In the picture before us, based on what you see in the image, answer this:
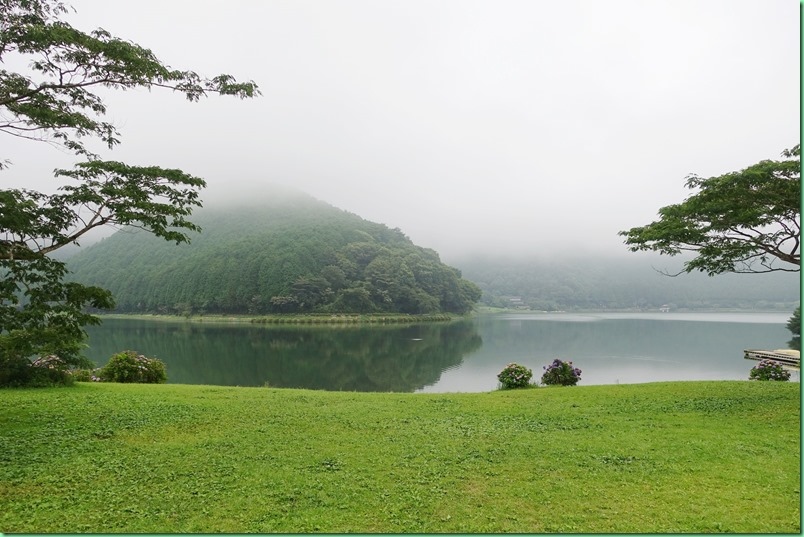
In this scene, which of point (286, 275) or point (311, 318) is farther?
point (286, 275)

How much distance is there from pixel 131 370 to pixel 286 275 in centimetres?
7878

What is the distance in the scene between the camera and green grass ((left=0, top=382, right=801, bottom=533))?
5055 millimetres

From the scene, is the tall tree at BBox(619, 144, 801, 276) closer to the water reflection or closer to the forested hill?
the water reflection

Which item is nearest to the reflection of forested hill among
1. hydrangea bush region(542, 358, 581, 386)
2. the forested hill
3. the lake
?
the forested hill

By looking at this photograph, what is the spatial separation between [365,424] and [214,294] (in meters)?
92.7

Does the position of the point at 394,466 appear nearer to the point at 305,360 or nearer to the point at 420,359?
the point at 305,360

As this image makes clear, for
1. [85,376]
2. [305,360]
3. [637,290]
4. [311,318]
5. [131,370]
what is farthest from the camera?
[637,290]

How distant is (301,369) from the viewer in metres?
29.7

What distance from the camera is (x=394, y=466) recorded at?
6.68 meters

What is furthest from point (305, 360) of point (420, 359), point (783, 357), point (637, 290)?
point (637, 290)

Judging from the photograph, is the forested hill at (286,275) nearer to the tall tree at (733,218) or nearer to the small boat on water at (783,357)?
the small boat on water at (783,357)

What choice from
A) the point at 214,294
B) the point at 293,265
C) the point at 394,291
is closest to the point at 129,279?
the point at 214,294

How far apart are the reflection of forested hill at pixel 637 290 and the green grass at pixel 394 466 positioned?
15807 centimetres

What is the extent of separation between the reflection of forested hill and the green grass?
158m
